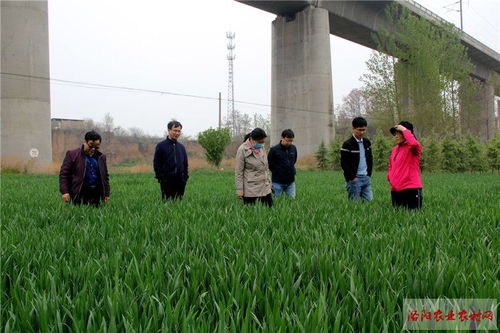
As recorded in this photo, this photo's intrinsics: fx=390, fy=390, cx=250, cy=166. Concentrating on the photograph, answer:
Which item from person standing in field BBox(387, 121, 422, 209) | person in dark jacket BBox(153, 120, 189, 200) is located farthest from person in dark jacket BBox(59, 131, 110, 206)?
person standing in field BBox(387, 121, 422, 209)

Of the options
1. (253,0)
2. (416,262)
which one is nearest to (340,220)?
(416,262)

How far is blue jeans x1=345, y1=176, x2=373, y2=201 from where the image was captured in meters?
5.96

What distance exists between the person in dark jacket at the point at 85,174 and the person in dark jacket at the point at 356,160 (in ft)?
11.5

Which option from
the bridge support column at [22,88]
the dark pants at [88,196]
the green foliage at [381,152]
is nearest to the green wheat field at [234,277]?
the dark pants at [88,196]

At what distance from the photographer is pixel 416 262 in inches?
96.3

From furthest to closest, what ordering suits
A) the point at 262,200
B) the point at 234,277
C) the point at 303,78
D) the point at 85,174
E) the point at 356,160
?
the point at 303,78, the point at 356,160, the point at 262,200, the point at 85,174, the point at 234,277

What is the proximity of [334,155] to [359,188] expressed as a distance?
68.6 ft

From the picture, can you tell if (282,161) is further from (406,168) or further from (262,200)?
(406,168)

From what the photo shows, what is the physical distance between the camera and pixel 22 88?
68.1 feet

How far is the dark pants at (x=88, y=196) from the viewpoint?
5.47 metres

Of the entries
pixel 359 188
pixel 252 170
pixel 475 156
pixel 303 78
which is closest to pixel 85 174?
pixel 252 170

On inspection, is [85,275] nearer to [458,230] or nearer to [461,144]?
[458,230]

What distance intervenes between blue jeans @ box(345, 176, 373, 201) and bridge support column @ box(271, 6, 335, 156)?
22107mm

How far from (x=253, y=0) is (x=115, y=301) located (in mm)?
25339
